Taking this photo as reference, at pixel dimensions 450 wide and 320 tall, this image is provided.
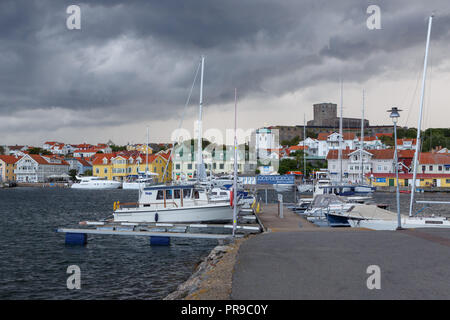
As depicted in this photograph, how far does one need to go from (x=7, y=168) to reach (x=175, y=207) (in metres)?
139

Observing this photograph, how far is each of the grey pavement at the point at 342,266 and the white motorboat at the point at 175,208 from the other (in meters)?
12.2

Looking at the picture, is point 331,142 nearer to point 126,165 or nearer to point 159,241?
point 126,165

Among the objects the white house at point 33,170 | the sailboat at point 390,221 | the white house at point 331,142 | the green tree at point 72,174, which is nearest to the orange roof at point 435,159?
the white house at point 331,142

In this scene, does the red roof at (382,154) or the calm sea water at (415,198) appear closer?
the calm sea water at (415,198)

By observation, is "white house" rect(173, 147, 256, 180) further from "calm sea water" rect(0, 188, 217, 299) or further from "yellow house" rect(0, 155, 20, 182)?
"calm sea water" rect(0, 188, 217, 299)

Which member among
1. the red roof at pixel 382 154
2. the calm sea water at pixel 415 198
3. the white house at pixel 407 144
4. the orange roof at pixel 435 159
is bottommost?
the calm sea water at pixel 415 198

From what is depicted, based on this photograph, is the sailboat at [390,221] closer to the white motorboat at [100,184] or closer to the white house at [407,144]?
the white motorboat at [100,184]

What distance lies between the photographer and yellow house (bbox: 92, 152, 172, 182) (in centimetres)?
12549

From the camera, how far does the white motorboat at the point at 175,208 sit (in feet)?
95.3

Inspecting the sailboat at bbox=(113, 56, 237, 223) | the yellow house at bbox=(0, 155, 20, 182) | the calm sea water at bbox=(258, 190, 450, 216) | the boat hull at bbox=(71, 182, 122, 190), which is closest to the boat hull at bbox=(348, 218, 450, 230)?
the sailboat at bbox=(113, 56, 237, 223)

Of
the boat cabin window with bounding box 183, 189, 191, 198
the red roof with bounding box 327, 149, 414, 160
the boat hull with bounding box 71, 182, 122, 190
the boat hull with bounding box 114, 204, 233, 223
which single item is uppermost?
the red roof with bounding box 327, 149, 414, 160
